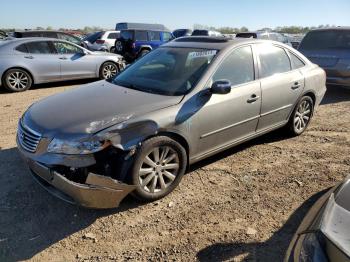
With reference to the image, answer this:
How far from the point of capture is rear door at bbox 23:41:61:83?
9.30 metres

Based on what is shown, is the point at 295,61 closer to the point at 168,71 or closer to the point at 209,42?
the point at 209,42

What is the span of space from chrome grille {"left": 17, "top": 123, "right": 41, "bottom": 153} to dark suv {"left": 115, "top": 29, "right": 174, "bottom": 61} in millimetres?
12266

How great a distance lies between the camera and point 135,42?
15945 millimetres

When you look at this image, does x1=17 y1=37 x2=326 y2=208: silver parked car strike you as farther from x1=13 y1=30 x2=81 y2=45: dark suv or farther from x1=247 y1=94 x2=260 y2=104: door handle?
x1=13 y1=30 x2=81 y2=45: dark suv

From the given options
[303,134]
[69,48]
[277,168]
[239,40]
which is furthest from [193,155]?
[69,48]

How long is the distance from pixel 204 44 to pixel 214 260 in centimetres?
278

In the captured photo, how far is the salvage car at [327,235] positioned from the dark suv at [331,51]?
22.2 feet

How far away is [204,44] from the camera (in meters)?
4.66

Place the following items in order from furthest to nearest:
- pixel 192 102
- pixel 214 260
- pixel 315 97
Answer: pixel 315 97 → pixel 192 102 → pixel 214 260

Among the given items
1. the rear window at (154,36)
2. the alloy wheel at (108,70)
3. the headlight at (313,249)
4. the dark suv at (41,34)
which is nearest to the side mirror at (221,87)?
the headlight at (313,249)

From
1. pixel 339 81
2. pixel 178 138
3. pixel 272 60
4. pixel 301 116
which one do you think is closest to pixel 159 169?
pixel 178 138

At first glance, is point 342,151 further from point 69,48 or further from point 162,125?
point 69,48

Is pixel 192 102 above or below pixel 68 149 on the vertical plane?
above

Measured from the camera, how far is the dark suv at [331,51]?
832 centimetres
